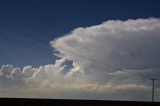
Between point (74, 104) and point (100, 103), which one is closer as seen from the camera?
point (74, 104)

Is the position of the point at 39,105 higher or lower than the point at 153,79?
lower

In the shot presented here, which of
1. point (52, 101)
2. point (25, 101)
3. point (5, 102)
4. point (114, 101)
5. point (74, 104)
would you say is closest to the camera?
point (5, 102)

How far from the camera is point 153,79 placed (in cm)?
6600

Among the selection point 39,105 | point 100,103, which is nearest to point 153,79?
point 100,103

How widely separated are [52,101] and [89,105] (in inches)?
253

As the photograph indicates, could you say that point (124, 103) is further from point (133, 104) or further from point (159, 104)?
point (159, 104)

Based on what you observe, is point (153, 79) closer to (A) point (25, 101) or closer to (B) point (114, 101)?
(B) point (114, 101)

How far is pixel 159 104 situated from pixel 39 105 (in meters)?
26.2

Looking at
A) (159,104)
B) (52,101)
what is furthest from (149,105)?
(52,101)

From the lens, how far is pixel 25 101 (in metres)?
25.3

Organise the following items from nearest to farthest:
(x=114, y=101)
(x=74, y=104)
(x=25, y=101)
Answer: (x=25, y=101), (x=74, y=104), (x=114, y=101)

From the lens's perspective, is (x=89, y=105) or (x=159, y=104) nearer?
(x=89, y=105)

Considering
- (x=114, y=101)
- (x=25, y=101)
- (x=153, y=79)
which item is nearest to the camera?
(x=25, y=101)

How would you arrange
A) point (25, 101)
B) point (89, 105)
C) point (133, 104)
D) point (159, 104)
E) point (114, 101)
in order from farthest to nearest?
1. point (159, 104)
2. point (133, 104)
3. point (114, 101)
4. point (89, 105)
5. point (25, 101)
